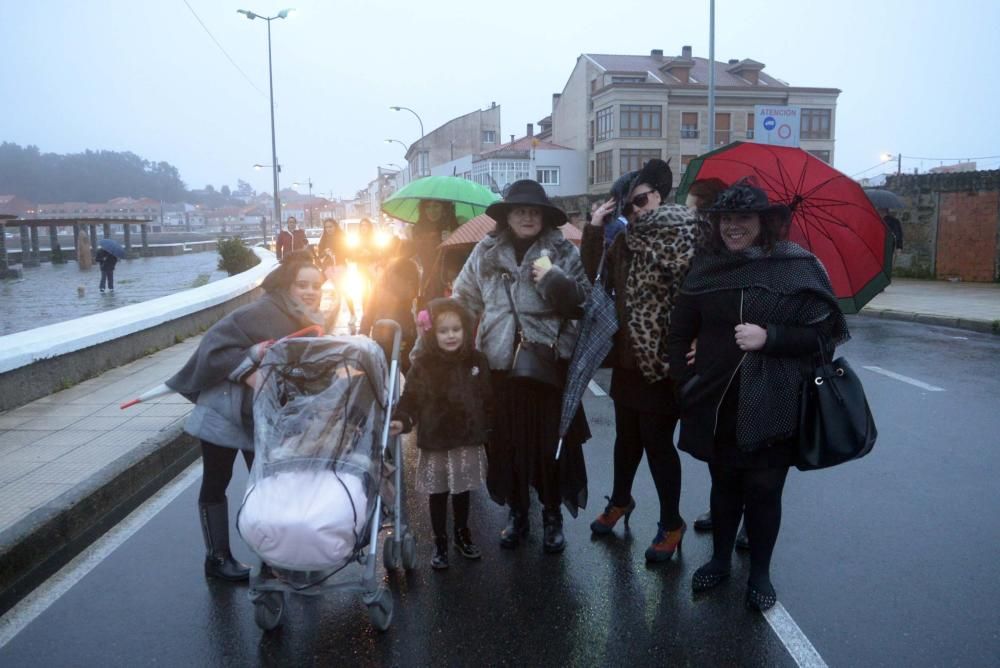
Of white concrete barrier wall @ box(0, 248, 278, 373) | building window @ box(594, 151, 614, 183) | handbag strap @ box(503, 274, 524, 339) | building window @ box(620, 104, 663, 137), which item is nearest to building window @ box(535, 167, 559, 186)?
building window @ box(594, 151, 614, 183)

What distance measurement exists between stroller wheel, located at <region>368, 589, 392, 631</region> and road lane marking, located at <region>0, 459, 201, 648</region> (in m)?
1.60

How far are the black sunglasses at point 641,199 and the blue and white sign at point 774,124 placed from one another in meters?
15.1

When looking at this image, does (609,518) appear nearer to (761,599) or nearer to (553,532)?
(553,532)

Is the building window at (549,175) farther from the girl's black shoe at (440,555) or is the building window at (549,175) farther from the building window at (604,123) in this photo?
the girl's black shoe at (440,555)

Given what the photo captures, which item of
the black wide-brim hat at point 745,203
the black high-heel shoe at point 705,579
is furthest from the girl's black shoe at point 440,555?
the black wide-brim hat at point 745,203

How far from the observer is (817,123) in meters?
54.1

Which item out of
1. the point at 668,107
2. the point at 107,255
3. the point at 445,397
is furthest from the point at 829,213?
the point at 668,107

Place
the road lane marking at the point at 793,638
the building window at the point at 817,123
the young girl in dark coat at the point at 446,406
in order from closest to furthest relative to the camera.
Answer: the road lane marking at the point at 793,638, the young girl in dark coat at the point at 446,406, the building window at the point at 817,123

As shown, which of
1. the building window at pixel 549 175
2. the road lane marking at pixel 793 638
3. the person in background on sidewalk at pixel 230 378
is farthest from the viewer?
the building window at pixel 549 175

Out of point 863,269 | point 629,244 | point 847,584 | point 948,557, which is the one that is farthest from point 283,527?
point 948,557

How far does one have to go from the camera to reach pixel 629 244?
364cm

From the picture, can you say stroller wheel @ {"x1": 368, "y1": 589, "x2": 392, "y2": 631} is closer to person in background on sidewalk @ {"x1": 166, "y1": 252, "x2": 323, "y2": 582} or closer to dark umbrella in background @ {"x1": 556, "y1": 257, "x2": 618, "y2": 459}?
person in background on sidewalk @ {"x1": 166, "y1": 252, "x2": 323, "y2": 582}

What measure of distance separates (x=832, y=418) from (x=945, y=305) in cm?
1275

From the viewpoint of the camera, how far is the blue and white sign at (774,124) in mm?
18250
